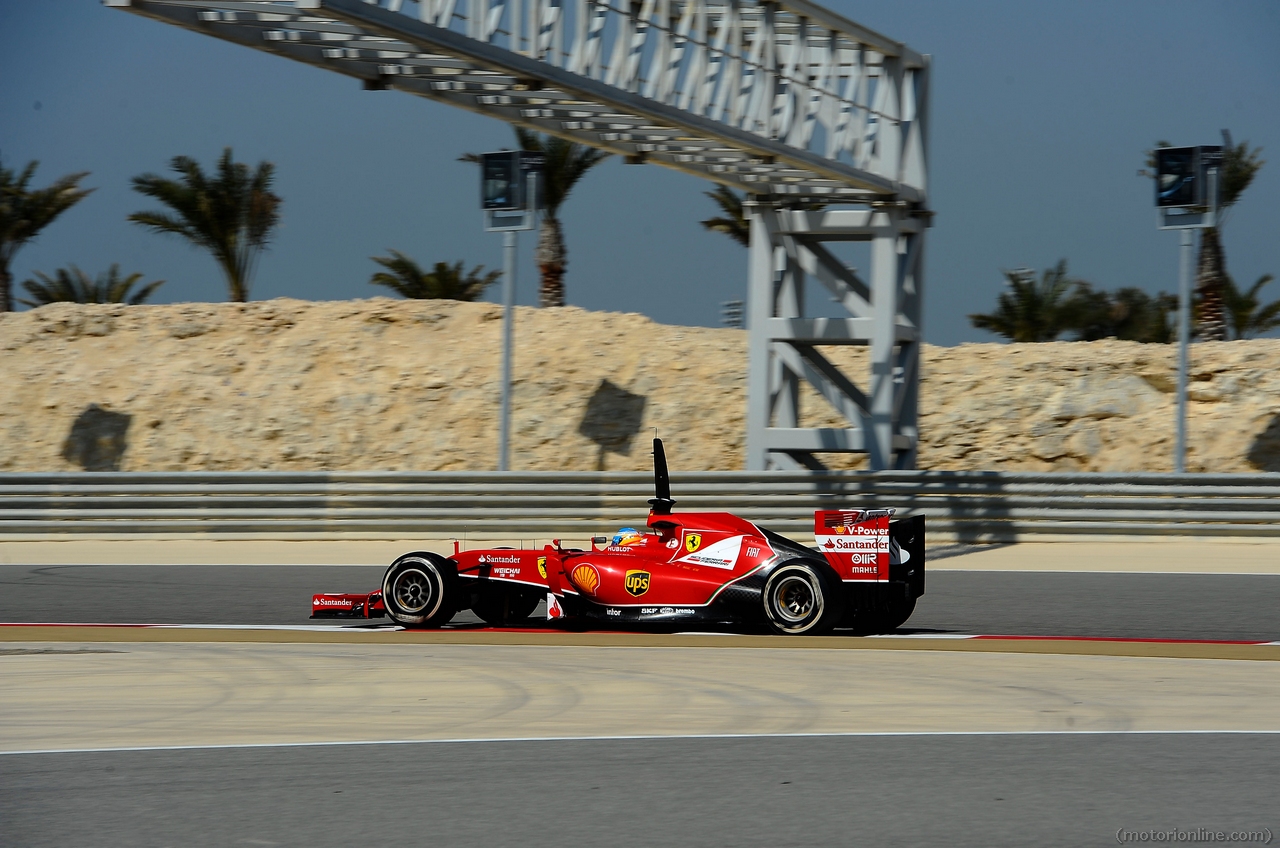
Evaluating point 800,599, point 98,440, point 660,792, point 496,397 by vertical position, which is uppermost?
point 496,397

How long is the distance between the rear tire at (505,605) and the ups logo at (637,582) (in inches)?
31.9

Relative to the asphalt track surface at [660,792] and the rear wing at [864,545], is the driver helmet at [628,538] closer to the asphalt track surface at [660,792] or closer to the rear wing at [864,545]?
the rear wing at [864,545]

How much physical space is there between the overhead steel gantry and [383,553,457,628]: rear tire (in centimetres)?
413

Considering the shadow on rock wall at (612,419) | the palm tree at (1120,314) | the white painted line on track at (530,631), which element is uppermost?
the palm tree at (1120,314)

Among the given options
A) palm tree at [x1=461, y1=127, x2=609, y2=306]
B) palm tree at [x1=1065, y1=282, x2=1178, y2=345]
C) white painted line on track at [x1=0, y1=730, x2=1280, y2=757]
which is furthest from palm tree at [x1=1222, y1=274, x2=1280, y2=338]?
white painted line on track at [x1=0, y1=730, x2=1280, y2=757]

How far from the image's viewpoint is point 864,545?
35.2 feet

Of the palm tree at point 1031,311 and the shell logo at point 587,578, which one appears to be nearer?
the shell logo at point 587,578

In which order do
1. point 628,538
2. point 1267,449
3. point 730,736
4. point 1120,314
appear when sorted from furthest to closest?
point 1120,314, point 1267,449, point 628,538, point 730,736

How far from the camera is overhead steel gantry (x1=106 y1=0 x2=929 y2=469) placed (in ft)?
41.7

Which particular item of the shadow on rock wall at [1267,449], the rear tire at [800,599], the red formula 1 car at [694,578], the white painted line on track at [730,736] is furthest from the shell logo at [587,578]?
the shadow on rock wall at [1267,449]

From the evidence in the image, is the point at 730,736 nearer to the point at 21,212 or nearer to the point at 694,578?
the point at 694,578

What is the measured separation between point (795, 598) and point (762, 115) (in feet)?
29.0

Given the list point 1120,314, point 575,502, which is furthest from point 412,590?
point 1120,314

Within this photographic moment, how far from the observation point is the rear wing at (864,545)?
35.1 feet
